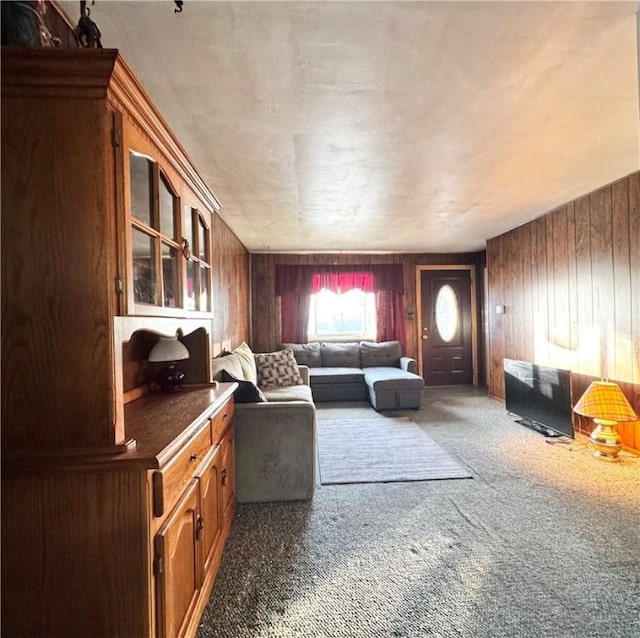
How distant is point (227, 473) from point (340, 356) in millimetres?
3880

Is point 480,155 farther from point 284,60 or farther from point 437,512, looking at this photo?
point 437,512

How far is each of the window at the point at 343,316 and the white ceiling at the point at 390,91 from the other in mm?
3190

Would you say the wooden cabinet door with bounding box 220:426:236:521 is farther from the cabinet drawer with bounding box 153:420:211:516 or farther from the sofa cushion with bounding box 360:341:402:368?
the sofa cushion with bounding box 360:341:402:368

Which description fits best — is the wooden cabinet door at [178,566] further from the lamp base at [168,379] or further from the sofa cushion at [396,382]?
the sofa cushion at [396,382]

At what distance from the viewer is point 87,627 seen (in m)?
0.96

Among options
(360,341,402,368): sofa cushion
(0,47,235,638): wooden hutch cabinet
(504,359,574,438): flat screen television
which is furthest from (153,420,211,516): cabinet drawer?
(360,341,402,368): sofa cushion

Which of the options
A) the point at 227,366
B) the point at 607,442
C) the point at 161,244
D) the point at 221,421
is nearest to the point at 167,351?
the point at 221,421

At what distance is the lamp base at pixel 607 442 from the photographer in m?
2.93

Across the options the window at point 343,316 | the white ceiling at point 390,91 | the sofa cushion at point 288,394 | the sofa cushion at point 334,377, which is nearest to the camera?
the white ceiling at point 390,91

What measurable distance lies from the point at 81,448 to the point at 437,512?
210 centimetres

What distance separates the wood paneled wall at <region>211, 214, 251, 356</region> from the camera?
11.7 ft

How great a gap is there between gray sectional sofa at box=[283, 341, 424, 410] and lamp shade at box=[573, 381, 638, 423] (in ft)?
6.26

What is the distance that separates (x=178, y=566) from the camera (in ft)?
3.89

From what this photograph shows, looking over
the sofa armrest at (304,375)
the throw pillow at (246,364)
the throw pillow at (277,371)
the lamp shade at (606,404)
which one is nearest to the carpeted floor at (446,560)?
the lamp shade at (606,404)
